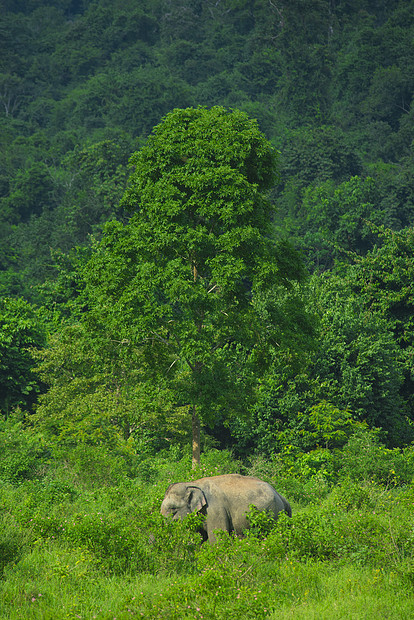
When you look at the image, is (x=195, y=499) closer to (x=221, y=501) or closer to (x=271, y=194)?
(x=221, y=501)

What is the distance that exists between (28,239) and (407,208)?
28.5 m

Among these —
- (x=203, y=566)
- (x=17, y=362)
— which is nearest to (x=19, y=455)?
(x=203, y=566)

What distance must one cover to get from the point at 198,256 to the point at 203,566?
9232 millimetres

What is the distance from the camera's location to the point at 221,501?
37.0 feet

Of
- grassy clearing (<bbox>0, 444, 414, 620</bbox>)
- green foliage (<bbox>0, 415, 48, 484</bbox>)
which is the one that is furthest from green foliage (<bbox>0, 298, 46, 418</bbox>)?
grassy clearing (<bbox>0, 444, 414, 620</bbox>)

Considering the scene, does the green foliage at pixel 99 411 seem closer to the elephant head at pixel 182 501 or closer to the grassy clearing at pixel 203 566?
the elephant head at pixel 182 501

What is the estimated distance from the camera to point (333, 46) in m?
A: 84.2

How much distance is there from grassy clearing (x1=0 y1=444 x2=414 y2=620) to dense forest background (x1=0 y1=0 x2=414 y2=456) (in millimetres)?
6164

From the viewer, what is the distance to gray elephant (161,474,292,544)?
1099 centimetres

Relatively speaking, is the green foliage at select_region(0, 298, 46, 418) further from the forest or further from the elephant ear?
the elephant ear

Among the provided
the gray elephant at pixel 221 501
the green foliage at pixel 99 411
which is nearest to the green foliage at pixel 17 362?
the green foliage at pixel 99 411

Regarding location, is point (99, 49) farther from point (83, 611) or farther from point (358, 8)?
point (83, 611)

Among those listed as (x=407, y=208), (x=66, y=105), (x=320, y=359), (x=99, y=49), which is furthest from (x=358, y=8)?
(x=320, y=359)

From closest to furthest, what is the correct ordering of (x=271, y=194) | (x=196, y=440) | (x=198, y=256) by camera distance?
(x=198, y=256), (x=196, y=440), (x=271, y=194)
